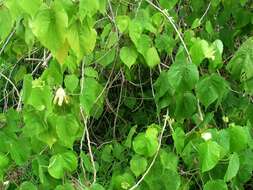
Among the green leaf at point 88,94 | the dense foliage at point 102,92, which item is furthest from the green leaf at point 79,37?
the green leaf at point 88,94

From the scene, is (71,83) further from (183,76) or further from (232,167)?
(232,167)

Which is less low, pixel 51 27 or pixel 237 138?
pixel 51 27

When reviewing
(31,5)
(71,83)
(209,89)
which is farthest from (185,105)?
(31,5)

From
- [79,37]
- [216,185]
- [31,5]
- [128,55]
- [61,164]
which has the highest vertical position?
[31,5]

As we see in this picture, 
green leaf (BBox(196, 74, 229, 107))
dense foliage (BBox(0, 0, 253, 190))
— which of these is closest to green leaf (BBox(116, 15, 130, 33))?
dense foliage (BBox(0, 0, 253, 190))

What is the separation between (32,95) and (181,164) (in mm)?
757

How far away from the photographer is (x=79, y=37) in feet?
3.62

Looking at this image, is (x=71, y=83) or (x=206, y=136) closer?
(x=206, y=136)

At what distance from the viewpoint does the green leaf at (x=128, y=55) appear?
4.77 feet

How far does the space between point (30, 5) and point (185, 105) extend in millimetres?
559

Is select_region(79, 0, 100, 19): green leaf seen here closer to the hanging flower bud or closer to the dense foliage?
the dense foliage

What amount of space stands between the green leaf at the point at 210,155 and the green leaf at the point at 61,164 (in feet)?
1.06

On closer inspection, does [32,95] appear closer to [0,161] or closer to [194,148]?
[0,161]

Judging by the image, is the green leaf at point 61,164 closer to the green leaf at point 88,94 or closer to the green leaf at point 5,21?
the green leaf at point 88,94
